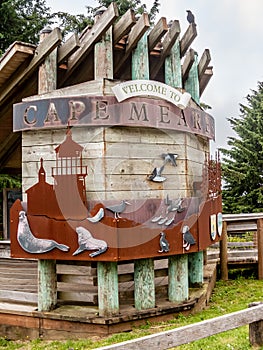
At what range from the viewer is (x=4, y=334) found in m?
6.45

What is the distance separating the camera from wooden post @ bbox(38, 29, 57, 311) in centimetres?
620

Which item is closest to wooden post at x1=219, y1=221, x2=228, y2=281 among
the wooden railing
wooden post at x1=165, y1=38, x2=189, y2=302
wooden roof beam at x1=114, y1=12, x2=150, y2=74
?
the wooden railing

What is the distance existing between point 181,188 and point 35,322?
2864mm

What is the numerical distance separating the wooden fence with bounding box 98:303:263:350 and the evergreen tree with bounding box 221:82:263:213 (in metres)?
14.3

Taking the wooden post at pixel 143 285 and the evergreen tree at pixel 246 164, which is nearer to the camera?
the wooden post at pixel 143 285

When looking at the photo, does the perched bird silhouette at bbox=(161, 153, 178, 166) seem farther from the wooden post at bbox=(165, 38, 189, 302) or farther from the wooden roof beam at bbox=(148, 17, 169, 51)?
the wooden roof beam at bbox=(148, 17, 169, 51)

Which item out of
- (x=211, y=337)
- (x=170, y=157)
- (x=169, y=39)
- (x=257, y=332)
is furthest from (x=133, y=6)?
(x=257, y=332)

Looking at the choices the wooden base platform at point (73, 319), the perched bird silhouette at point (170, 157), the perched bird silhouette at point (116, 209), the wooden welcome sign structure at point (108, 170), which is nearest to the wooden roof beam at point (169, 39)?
the wooden welcome sign structure at point (108, 170)

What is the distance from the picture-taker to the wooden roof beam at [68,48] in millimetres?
6078

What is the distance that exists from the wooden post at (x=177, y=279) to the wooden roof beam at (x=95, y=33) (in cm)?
326

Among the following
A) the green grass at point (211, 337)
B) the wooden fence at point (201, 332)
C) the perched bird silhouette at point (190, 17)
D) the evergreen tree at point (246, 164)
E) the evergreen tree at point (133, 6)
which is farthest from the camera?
the evergreen tree at point (246, 164)

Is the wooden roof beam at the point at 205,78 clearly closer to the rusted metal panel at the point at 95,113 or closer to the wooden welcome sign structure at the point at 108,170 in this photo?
the wooden welcome sign structure at the point at 108,170

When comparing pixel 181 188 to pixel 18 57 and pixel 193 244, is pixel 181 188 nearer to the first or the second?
pixel 193 244

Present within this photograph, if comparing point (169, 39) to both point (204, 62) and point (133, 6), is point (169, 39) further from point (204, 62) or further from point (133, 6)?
point (133, 6)
